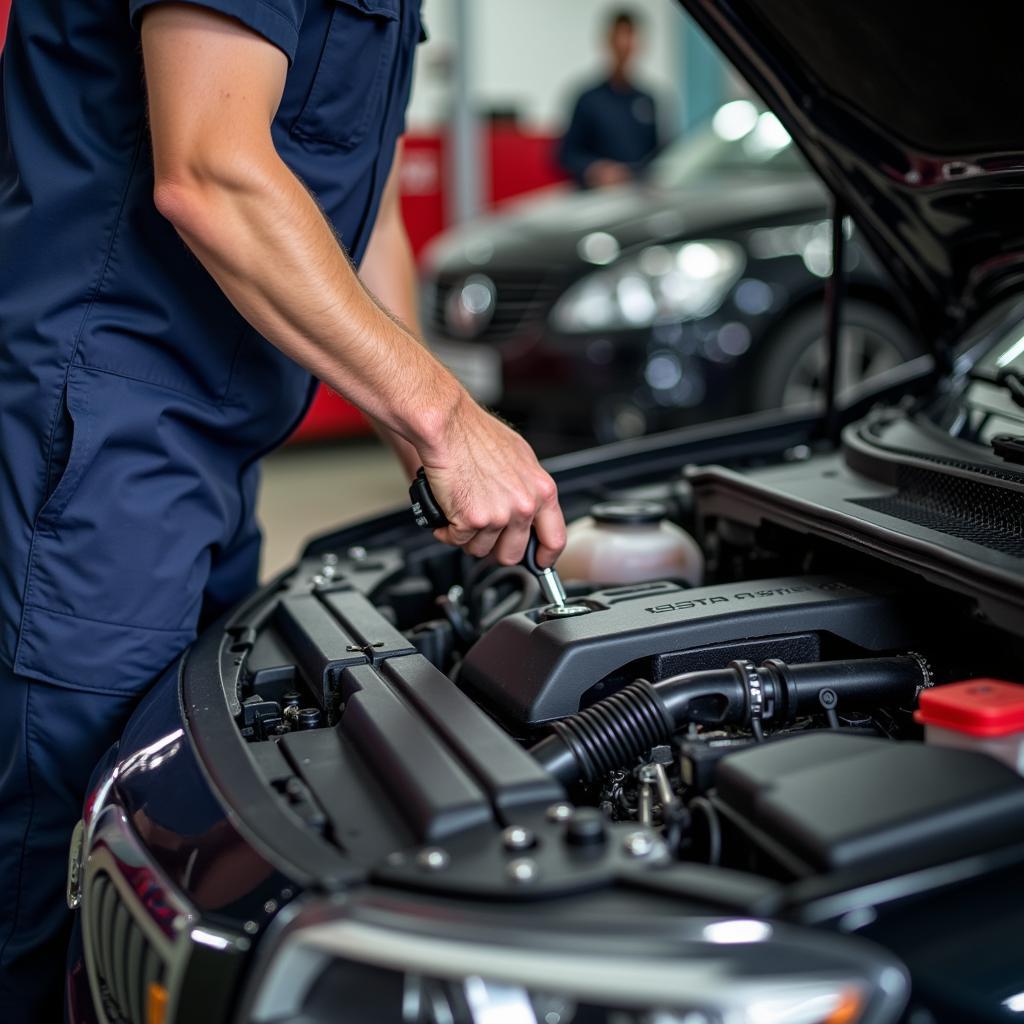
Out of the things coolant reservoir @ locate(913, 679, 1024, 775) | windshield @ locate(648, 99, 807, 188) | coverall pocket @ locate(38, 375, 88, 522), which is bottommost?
coolant reservoir @ locate(913, 679, 1024, 775)

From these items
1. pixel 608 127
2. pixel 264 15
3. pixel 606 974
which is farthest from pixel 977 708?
pixel 608 127

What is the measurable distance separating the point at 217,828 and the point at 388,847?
14cm

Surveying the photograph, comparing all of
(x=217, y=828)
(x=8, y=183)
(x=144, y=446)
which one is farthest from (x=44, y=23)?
(x=217, y=828)

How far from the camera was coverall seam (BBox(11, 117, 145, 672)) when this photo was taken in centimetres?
119

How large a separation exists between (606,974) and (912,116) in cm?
106

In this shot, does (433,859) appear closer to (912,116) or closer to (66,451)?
(66,451)

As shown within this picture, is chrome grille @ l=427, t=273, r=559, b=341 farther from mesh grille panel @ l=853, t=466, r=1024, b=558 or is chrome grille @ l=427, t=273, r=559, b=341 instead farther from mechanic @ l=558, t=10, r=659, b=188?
mesh grille panel @ l=853, t=466, r=1024, b=558

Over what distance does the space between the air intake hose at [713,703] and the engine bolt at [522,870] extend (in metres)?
0.20

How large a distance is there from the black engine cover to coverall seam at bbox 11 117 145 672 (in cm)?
43

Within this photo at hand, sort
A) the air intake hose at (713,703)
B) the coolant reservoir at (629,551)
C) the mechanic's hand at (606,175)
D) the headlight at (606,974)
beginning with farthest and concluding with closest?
the mechanic's hand at (606,175), the coolant reservoir at (629,551), the air intake hose at (713,703), the headlight at (606,974)

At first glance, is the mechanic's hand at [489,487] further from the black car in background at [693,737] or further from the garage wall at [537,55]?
the garage wall at [537,55]

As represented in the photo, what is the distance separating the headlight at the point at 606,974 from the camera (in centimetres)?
65

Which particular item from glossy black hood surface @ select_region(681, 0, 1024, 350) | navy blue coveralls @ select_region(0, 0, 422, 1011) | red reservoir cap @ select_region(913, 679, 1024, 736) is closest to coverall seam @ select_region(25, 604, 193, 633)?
navy blue coveralls @ select_region(0, 0, 422, 1011)

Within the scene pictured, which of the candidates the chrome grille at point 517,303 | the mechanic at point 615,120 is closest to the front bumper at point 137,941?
the chrome grille at point 517,303
